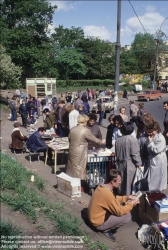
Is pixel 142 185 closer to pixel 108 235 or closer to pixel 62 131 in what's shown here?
pixel 108 235

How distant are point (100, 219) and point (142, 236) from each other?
78 centimetres

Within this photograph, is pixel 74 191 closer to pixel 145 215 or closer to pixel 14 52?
pixel 145 215

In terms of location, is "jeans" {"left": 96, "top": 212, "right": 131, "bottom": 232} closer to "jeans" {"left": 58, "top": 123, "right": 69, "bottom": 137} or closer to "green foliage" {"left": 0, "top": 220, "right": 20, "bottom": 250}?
"green foliage" {"left": 0, "top": 220, "right": 20, "bottom": 250}

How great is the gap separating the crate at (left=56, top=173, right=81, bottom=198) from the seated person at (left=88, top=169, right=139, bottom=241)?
1.69 meters

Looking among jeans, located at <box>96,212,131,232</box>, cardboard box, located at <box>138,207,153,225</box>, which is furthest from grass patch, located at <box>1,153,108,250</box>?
cardboard box, located at <box>138,207,153,225</box>

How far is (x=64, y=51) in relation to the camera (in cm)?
5938

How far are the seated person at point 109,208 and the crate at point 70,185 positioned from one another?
169 centimetres

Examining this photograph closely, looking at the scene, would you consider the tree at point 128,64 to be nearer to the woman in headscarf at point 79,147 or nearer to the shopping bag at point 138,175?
the woman in headscarf at point 79,147

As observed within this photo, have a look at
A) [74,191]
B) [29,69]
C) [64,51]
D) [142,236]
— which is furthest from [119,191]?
[64,51]

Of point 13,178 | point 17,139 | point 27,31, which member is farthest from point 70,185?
point 27,31

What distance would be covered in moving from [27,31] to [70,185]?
3956cm

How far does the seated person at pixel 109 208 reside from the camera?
5.21 m

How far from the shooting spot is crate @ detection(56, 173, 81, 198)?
23.4ft

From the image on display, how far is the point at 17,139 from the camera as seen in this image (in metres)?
11.4
